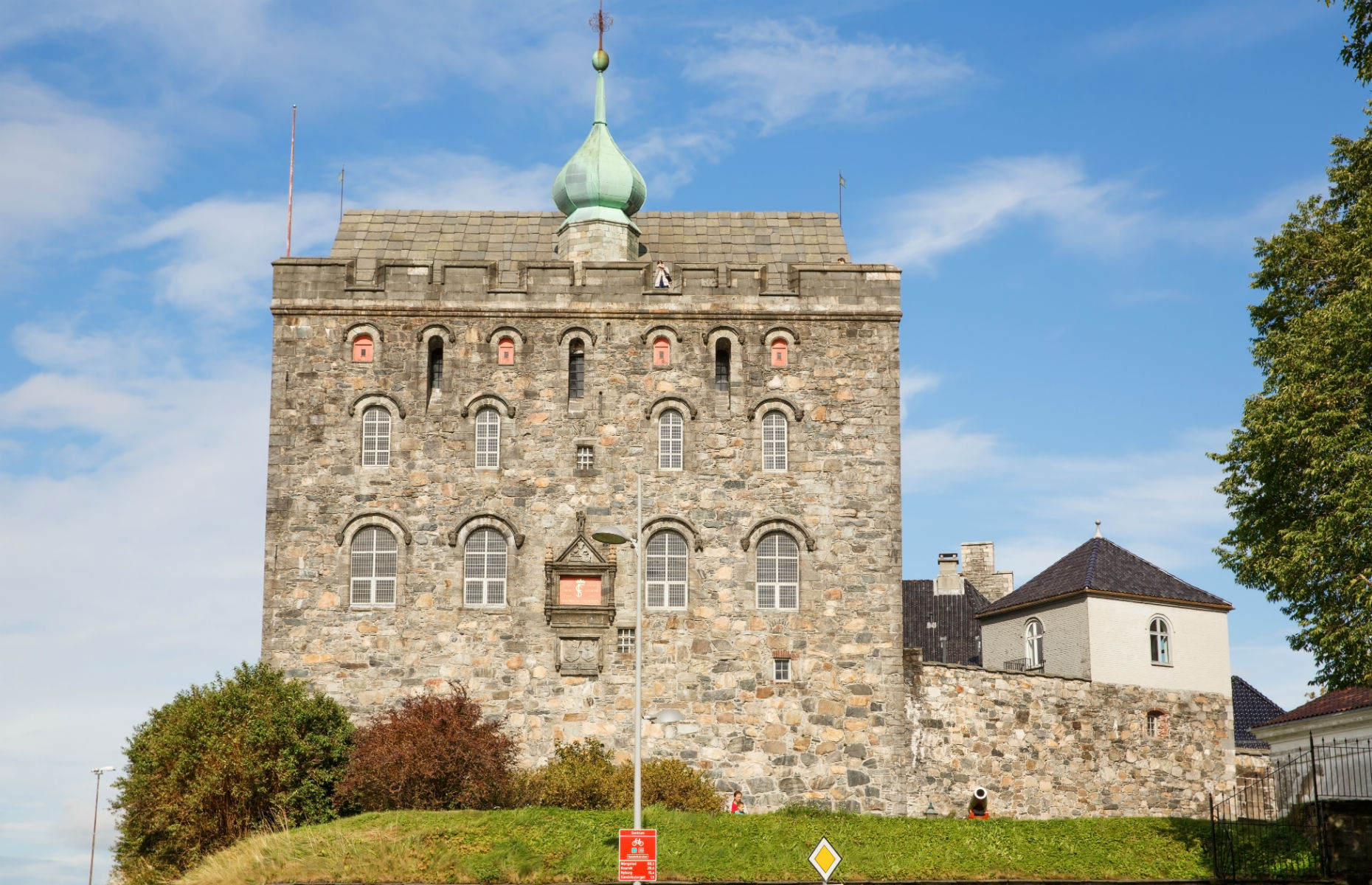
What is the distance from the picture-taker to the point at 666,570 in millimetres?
35062

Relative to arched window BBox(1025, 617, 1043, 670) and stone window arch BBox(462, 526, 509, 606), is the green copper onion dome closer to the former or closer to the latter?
stone window arch BBox(462, 526, 509, 606)

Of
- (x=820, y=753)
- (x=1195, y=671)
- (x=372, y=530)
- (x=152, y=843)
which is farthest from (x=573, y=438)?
(x=1195, y=671)

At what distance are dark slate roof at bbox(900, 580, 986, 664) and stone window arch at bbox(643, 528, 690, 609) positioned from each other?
16.5 metres

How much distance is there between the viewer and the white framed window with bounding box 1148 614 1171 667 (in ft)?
130

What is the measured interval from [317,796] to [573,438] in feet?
31.8

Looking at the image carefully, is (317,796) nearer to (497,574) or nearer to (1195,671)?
(497,574)

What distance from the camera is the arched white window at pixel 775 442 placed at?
35.6 metres

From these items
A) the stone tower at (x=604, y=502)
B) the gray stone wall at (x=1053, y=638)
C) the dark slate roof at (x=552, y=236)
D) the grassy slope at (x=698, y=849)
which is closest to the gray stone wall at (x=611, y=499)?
the stone tower at (x=604, y=502)

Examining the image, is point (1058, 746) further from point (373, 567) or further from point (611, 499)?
point (373, 567)

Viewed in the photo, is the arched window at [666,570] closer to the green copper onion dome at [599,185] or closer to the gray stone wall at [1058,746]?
the gray stone wall at [1058,746]

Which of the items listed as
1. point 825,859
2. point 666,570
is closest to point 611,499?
point 666,570

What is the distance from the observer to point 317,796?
31.0m

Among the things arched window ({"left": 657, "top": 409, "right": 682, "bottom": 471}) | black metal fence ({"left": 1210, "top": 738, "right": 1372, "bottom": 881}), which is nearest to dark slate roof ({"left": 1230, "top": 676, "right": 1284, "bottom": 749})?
black metal fence ({"left": 1210, "top": 738, "right": 1372, "bottom": 881})

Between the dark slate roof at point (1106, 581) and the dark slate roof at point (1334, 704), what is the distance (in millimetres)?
3179
